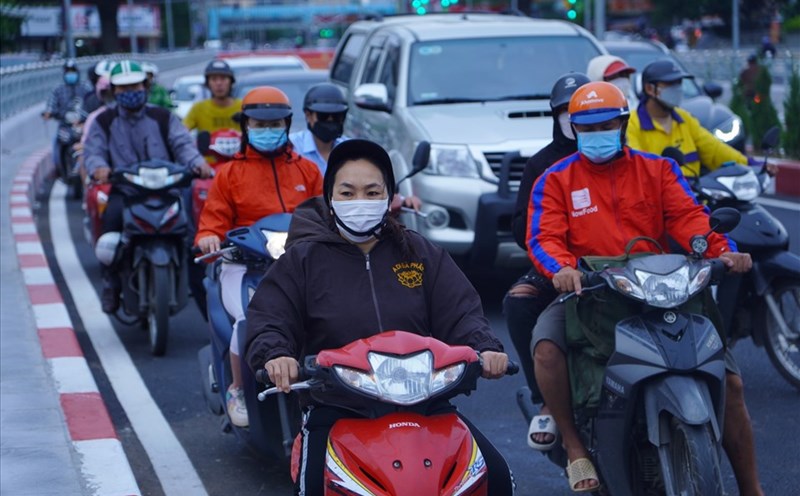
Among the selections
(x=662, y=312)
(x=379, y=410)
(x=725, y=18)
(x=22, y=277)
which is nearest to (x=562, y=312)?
(x=662, y=312)

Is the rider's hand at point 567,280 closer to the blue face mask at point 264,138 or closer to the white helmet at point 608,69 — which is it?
the blue face mask at point 264,138

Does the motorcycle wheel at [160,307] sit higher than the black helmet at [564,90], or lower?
lower

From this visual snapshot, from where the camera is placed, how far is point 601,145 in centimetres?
579

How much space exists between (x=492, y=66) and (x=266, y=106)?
5.22 meters

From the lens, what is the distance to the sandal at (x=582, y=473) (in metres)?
5.57

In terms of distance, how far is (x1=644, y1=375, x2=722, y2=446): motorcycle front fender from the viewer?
4875 mm

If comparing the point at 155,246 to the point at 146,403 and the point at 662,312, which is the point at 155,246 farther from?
the point at 662,312

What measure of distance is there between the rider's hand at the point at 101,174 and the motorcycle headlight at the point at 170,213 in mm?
497

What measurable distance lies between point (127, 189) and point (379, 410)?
560 centimetres

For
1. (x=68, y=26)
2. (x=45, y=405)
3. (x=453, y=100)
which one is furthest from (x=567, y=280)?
(x=68, y=26)

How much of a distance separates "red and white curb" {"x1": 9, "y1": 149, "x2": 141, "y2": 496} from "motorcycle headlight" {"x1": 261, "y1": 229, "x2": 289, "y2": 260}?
1.06 metres

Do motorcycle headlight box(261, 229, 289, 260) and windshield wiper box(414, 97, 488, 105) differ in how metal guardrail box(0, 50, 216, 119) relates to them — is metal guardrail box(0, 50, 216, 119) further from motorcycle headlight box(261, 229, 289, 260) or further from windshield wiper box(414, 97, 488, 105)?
motorcycle headlight box(261, 229, 289, 260)

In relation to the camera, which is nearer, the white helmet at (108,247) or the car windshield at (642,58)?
the white helmet at (108,247)

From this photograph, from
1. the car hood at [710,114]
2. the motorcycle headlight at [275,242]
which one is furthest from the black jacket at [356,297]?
the car hood at [710,114]
